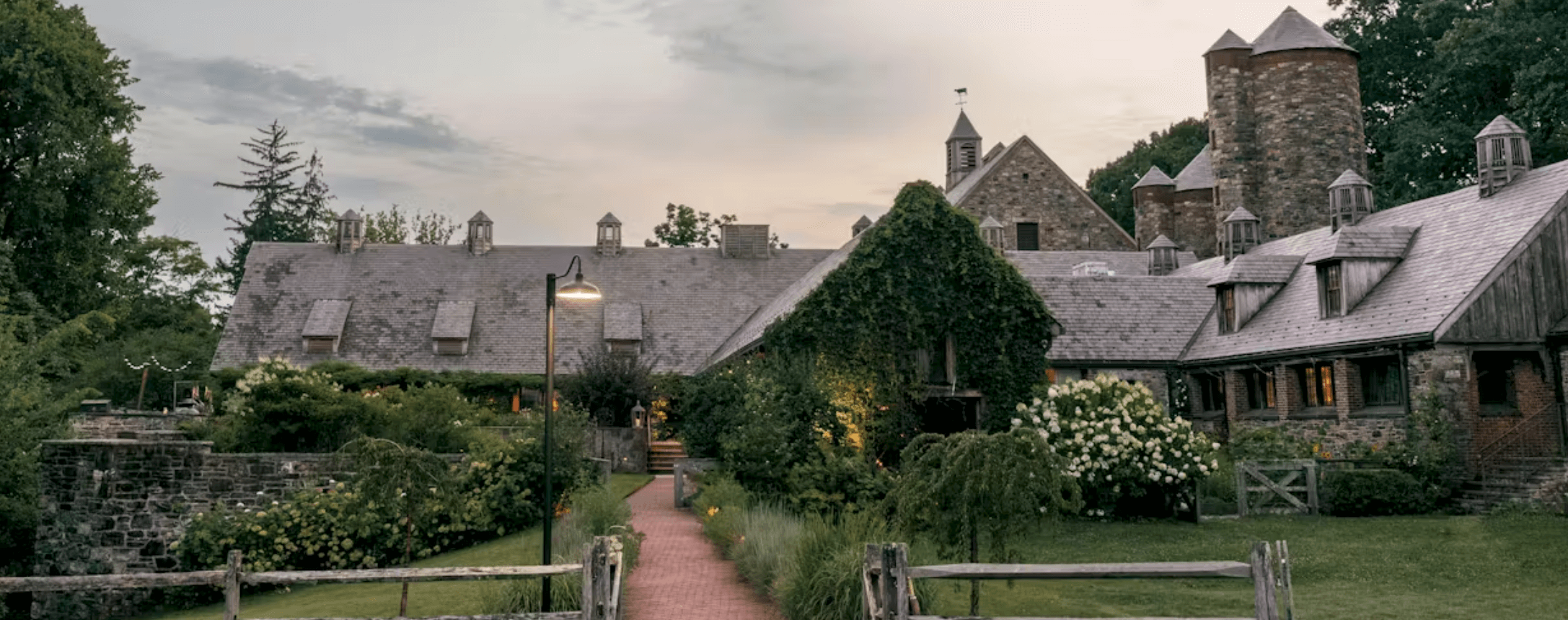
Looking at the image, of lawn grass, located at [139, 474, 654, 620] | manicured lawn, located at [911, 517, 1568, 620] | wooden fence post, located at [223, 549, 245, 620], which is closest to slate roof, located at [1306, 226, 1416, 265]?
→ manicured lawn, located at [911, 517, 1568, 620]

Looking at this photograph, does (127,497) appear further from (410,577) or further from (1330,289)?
(1330,289)

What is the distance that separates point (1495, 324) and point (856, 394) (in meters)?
12.4

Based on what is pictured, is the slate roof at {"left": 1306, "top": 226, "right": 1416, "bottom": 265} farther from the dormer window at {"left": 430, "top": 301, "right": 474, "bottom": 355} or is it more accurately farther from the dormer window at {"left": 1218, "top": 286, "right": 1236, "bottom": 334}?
the dormer window at {"left": 430, "top": 301, "right": 474, "bottom": 355}

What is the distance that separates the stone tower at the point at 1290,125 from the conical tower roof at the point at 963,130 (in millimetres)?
13101

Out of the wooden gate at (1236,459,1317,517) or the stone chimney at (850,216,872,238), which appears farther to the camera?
the stone chimney at (850,216,872,238)

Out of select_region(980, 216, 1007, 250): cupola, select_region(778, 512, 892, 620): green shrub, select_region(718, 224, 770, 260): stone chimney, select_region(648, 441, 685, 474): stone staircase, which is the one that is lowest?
select_region(778, 512, 892, 620): green shrub

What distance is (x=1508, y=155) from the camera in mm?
27219

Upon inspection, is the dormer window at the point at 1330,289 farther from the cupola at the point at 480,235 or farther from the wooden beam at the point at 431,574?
the cupola at the point at 480,235

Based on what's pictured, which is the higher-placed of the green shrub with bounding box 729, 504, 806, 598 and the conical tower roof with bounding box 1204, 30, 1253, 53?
the conical tower roof with bounding box 1204, 30, 1253, 53

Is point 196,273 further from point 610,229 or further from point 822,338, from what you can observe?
point 822,338

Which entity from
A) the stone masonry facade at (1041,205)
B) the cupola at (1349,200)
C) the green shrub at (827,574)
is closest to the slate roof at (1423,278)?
the cupola at (1349,200)

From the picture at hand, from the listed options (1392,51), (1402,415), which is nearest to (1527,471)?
(1402,415)

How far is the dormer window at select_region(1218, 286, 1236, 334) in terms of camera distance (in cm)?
3127

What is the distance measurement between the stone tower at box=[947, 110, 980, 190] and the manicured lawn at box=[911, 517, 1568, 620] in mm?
32630
